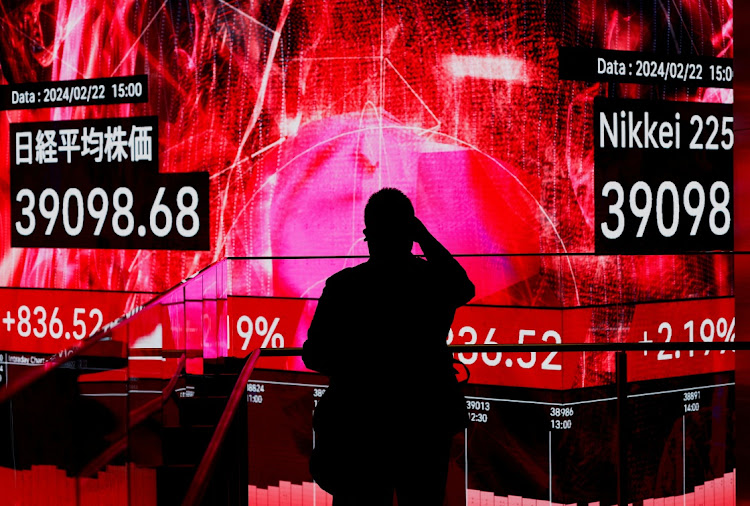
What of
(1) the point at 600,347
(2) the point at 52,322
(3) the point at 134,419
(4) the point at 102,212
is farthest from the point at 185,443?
(2) the point at 52,322

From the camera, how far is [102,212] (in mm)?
9117

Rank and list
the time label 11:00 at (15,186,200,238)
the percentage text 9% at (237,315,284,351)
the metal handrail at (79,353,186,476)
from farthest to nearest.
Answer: the time label 11:00 at (15,186,200,238), the percentage text 9% at (237,315,284,351), the metal handrail at (79,353,186,476)

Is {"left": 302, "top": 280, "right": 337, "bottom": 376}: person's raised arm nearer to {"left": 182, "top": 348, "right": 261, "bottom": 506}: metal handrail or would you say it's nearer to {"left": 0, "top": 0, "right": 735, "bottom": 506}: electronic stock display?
{"left": 182, "top": 348, "right": 261, "bottom": 506}: metal handrail

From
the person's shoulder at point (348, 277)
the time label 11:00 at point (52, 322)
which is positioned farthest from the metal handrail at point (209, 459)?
the time label 11:00 at point (52, 322)

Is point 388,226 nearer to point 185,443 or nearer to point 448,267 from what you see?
point 448,267

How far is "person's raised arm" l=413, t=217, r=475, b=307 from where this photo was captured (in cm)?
287

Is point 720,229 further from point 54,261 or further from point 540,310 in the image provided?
point 54,261

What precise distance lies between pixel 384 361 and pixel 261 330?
5622 millimetres

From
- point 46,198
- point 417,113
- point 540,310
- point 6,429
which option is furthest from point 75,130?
point 6,429

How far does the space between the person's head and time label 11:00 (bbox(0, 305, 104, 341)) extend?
670cm

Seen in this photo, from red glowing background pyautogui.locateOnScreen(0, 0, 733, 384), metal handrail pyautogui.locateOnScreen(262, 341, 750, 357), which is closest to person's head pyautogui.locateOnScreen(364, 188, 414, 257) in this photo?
metal handrail pyautogui.locateOnScreen(262, 341, 750, 357)

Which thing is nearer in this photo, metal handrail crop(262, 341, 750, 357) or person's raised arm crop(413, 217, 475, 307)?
person's raised arm crop(413, 217, 475, 307)

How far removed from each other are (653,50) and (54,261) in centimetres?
558

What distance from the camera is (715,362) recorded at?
7.98m
